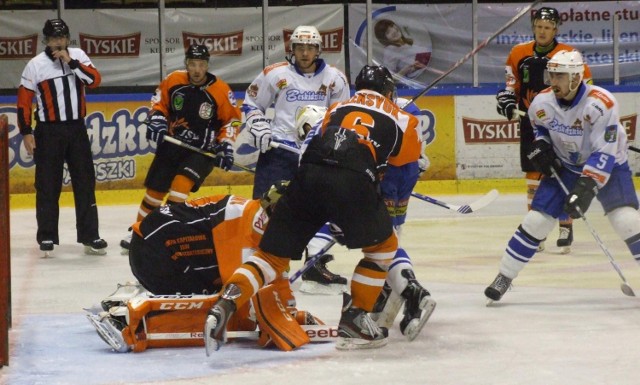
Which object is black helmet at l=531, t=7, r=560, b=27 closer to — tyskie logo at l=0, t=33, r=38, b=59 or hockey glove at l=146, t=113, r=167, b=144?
hockey glove at l=146, t=113, r=167, b=144

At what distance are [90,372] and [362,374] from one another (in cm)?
87

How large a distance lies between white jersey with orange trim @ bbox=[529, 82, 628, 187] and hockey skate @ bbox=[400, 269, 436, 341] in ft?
3.43

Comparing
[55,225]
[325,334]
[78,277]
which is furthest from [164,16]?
[325,334]

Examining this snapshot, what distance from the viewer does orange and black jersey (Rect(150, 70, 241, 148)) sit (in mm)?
6949

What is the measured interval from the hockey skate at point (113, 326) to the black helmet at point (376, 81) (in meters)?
1.15

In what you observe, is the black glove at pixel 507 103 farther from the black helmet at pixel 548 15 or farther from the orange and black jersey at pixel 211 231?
the orange and black jersey at pixel 211 231

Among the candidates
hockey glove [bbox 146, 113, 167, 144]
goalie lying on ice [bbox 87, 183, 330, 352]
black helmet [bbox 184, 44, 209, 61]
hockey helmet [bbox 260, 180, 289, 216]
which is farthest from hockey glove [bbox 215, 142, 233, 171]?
A: hockey helmet [bbox 260, 180, 289, 216]

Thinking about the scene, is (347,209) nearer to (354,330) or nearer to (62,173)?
(354,330)

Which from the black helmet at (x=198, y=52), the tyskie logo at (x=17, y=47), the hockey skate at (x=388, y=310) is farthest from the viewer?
the tyskie logo at (x=17, y=47)

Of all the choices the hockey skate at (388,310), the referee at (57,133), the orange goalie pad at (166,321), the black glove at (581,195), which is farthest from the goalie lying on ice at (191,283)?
the referee at (57,133)

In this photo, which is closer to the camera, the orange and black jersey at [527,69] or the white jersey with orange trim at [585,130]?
the white jersey with orange trim at [585,130]

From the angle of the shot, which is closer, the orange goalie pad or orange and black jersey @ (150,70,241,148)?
the orange goalie pad

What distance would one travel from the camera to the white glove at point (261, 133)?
591cm

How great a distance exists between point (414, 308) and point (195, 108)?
9.34 ft
